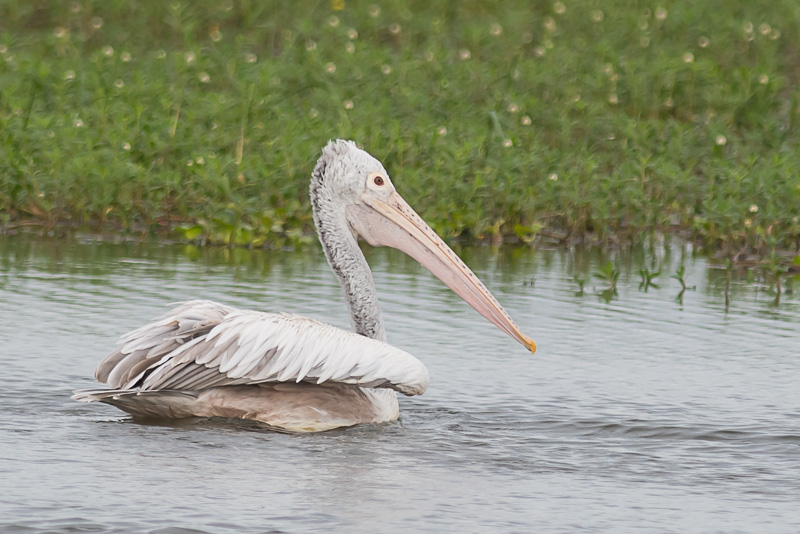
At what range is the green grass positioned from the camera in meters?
9.50

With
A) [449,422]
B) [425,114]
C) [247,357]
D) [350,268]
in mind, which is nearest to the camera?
[247,357]

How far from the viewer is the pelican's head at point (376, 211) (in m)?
6.14

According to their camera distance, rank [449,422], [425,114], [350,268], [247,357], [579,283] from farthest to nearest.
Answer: [425,114], [579,283], [350,268], [449,422], [247,357]

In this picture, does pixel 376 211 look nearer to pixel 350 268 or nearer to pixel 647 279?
pixel 350 268

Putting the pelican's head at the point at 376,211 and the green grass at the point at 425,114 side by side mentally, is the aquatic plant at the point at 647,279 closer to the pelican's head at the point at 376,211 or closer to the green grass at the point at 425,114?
the green grass at the point at 425,114

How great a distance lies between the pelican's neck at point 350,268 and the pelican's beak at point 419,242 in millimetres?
77

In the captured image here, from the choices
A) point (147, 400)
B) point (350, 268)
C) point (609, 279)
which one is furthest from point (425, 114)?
point (147, 400)

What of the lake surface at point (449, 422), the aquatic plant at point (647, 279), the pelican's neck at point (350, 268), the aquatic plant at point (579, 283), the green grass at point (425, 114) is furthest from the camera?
the green grass at point (425, 114)

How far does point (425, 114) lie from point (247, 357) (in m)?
Result: 5.75

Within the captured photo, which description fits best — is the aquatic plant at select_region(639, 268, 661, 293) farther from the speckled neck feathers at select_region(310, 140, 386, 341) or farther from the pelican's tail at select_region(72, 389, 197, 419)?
the pelican's tail at select_region(72, 389, 197, 419)

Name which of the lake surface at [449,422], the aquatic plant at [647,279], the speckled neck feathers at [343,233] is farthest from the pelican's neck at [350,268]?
the aquatic plant at [647,279]

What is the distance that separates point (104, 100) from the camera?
1036 centimetres

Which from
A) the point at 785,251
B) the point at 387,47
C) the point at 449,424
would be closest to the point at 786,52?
the point at 387,47

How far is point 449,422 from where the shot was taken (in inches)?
229
